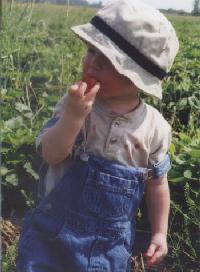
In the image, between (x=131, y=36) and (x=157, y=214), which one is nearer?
(x=131, y=36)

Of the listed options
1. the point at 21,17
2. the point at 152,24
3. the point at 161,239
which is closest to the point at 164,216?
the point at 161,239

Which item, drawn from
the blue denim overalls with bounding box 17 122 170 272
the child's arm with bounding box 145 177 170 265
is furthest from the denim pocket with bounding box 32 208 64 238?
the child's arm with bounding box 145 177 170 265

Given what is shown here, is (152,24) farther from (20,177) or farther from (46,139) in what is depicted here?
(20,177)

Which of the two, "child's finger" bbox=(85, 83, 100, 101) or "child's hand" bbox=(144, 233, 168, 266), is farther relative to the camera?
"child's hand" bbox=(144, 233, 168, 266)

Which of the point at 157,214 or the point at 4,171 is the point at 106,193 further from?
the point at 4,171

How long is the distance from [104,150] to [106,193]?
10 centimetres

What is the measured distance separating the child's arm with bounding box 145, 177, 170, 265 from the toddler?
0.04 metres

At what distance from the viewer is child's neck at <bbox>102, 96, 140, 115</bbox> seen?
4.78ft

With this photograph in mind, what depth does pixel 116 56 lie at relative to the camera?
1.37 metres

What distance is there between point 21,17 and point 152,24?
93cm

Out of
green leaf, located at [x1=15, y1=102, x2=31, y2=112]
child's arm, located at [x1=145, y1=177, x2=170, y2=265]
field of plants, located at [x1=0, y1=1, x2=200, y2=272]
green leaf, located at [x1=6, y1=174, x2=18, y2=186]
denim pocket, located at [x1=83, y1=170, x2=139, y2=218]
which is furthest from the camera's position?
green leaf, located at [x1=15, y1=102, x2=31, y2=112]

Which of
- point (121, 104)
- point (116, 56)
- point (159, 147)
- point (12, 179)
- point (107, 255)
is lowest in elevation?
point (12, 179)

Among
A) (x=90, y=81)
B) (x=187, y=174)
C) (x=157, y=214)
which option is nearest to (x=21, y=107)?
(x=187, y=174)

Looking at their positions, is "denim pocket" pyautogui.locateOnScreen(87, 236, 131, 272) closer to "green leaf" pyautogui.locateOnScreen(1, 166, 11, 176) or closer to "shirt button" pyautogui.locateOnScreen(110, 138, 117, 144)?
"shirt button" pyautogui.locateOnScreen(110, 138, 117, 144)
